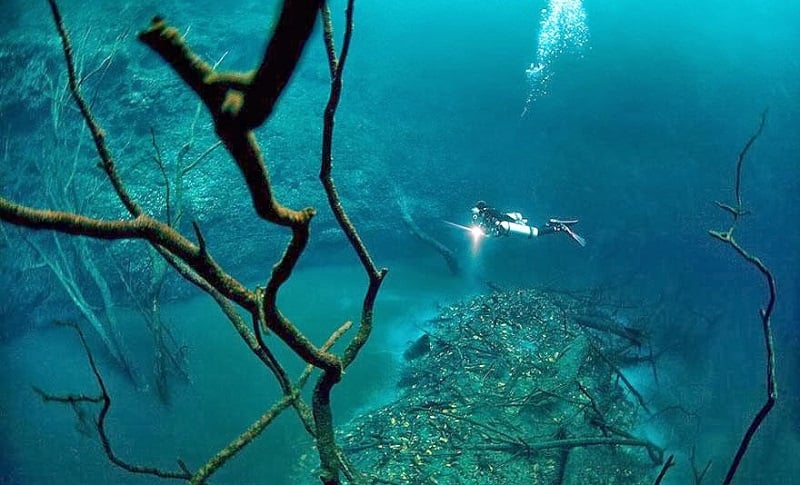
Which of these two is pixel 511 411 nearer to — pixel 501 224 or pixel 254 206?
pixel 501 224

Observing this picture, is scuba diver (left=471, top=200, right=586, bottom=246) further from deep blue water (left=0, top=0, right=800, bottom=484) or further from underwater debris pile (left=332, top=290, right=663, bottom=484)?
deep blue water (left=0, top=0, right=800, bottom=484)

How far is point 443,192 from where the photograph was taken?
1503 cm

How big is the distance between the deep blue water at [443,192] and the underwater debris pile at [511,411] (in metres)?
0.94

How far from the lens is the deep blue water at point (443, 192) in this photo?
7957 millimetres

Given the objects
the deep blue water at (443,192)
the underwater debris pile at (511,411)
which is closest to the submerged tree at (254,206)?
the underwater debris pile at (511,411)

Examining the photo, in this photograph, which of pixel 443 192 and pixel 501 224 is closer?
pixel 501 224

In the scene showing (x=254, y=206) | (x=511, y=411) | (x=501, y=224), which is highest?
(x=501, y=224)

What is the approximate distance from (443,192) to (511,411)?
9230 millimetres

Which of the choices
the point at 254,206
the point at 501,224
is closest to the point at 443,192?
the point at 501,224

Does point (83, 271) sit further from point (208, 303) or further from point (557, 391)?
point (557, 391)

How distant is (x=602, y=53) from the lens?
59.8 ft

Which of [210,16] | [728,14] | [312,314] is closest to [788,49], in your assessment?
[728,14]

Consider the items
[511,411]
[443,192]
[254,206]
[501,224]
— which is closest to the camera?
[254,206]

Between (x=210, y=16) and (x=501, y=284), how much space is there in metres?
14.7
